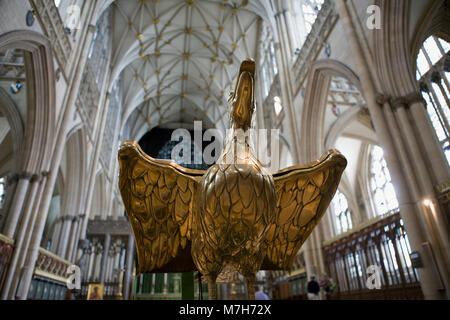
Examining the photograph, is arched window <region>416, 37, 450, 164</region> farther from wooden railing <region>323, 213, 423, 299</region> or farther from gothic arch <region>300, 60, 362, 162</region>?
wooden railing <region>323, 213, 423, 299</region>

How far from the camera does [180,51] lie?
19922 mm

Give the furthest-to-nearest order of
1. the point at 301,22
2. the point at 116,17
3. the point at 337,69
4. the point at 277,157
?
the point at 116,17 < the point at 277,157 < the point at 301,22 < the point at 337,69

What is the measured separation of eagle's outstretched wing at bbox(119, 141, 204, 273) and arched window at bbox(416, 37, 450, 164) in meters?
11.1

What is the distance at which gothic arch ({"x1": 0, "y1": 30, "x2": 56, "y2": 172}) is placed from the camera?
8188mm

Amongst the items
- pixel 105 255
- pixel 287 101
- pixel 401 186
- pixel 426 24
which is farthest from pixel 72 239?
pixel 426 24

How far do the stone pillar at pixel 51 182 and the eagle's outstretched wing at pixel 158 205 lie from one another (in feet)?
22.9

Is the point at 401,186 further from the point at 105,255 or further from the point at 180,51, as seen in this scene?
the point at 180,51

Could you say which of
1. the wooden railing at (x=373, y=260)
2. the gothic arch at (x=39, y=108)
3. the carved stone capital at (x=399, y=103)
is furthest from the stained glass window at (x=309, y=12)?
the gothic arch at (x=39, y=108)

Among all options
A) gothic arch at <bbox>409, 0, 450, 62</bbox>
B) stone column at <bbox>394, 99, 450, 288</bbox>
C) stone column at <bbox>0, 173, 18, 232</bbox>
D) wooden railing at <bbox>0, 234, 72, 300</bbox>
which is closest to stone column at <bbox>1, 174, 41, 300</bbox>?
wooden railing at <bbox>0, 234, 72, 300</bbox>

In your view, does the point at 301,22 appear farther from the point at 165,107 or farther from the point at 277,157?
the point at 165,107

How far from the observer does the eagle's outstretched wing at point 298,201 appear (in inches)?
57.8

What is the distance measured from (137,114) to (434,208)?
22105mm

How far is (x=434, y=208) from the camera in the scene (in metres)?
5.04

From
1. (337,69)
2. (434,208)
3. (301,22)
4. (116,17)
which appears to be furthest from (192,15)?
(434,208)
